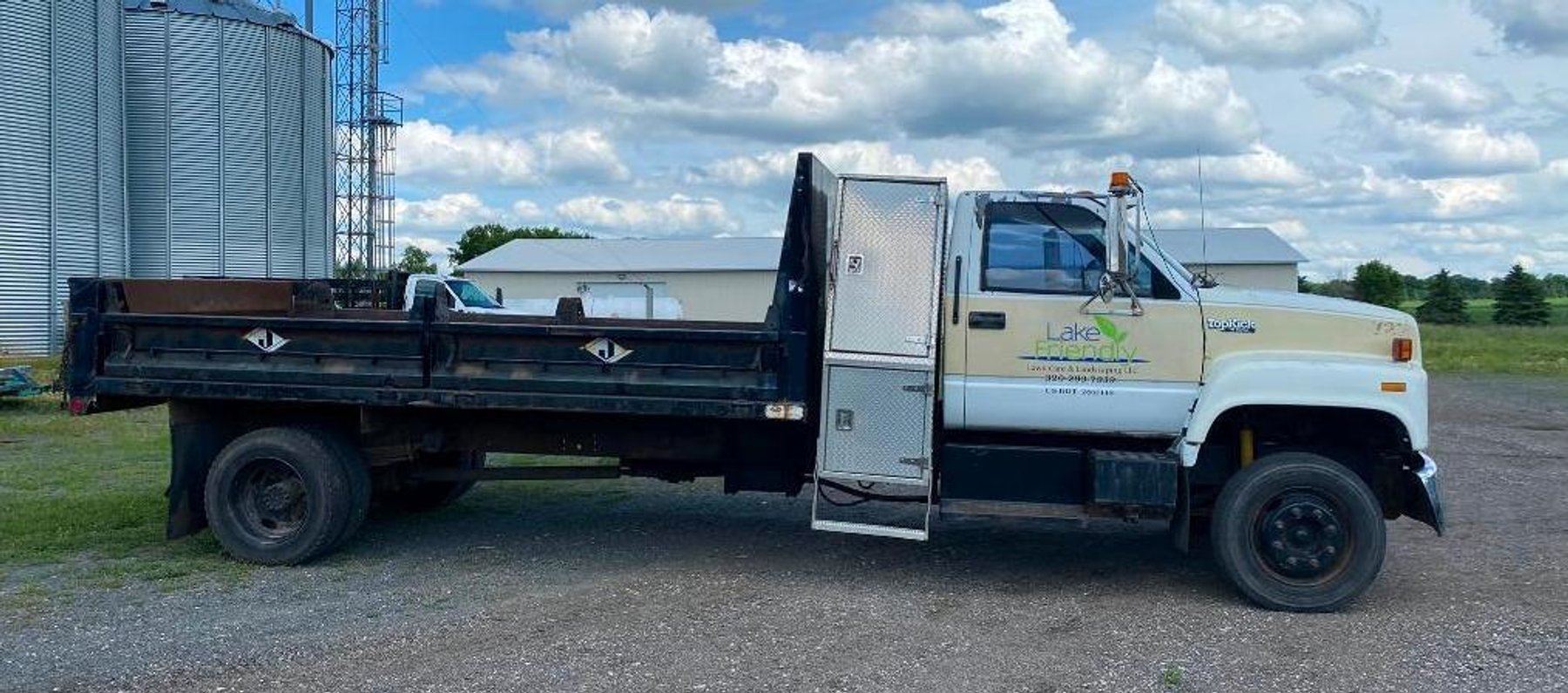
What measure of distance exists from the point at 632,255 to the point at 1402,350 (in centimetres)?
4903

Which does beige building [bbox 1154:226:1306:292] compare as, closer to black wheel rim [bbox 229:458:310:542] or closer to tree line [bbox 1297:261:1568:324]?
tree line [bbox 1297:261:1568:324]

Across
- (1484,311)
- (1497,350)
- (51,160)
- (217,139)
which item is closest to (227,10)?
(217,139)

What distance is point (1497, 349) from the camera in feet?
127

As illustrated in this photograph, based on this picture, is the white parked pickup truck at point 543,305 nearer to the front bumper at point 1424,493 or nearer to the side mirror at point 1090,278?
the side mirror at point 1090,278

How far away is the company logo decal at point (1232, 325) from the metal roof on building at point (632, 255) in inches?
1697

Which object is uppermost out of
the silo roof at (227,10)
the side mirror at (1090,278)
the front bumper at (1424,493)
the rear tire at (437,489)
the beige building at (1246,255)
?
the silo roof at (227,10)

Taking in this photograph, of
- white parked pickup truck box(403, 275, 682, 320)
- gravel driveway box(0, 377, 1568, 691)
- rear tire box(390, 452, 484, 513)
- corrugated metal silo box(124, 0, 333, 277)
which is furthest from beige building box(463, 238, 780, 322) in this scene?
gravel driveway box(0, 377, 1568, 691)

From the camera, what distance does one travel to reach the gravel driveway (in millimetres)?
5930

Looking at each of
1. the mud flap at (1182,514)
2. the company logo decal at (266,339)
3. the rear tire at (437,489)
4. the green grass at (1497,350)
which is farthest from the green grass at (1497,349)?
the company logo decal at (266,339)

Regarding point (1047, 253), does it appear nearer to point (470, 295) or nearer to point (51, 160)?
point (470, 295)

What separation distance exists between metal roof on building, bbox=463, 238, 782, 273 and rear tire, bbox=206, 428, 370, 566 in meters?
42.2

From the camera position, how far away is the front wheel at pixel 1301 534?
711 centimetres

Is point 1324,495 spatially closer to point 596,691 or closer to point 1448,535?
point 1448,535

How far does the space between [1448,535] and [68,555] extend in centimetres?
969
